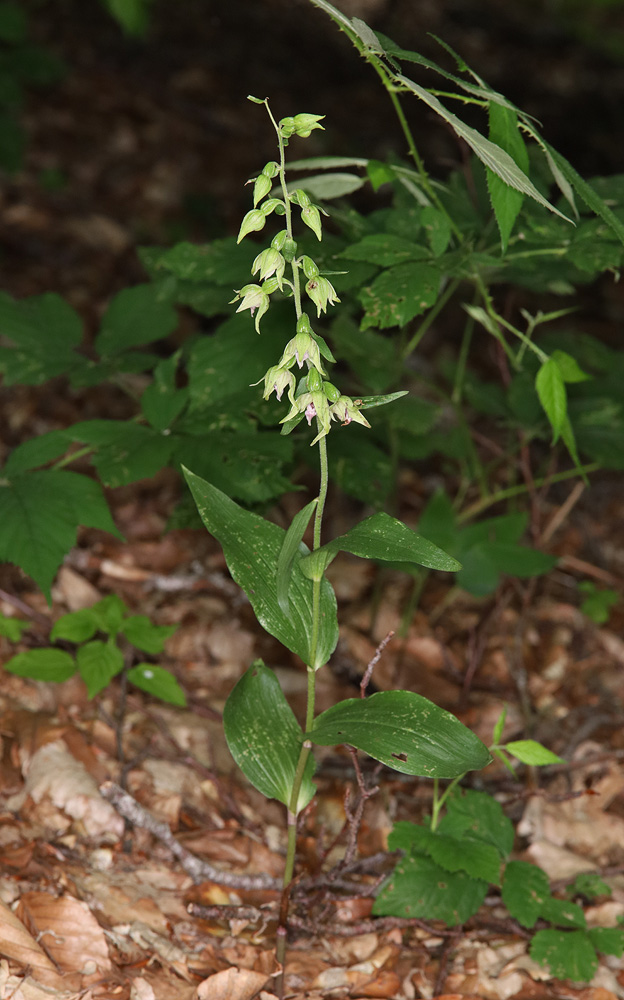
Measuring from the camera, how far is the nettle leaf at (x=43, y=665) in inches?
87.1

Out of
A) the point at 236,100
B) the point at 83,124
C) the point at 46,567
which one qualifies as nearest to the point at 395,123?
the point at 236,100

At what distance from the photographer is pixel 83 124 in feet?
16.5

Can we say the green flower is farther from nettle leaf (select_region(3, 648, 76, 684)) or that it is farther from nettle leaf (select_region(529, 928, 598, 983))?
nettle leaf (select_region(529, 928, 598, 983))

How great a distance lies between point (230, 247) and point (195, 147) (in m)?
3.37

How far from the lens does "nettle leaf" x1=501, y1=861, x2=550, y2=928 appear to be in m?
1.83

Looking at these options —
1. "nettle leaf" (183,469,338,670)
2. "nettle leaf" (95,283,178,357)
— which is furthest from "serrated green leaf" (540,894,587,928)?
"nettle leaf" (95,283,178,357)

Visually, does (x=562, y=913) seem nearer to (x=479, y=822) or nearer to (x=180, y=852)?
(x=479, y=822)

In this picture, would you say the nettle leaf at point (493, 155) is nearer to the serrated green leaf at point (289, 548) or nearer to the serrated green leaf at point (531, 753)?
the serrated green leaf at point (289, 548)

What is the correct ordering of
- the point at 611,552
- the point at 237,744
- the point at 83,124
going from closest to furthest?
the point at 237,744
the point at 611,552
the point at 83,124

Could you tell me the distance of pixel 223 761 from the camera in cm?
238

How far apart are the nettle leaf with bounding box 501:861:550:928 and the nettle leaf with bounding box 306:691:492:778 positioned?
54cm

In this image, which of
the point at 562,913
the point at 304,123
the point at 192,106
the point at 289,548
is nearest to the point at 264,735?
the point at 289,548

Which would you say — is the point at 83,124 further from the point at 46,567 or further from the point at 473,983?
the point at 473,983

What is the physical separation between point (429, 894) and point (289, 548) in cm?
88
